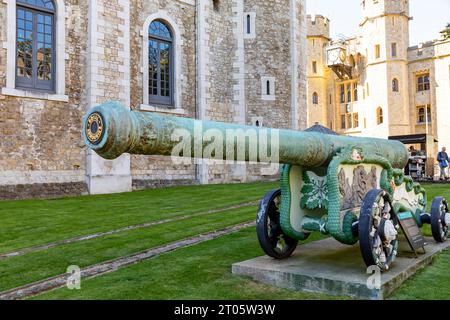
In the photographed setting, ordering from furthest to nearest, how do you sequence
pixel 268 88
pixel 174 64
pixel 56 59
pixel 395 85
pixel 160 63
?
1. pixel 395 85
2. pixel 268 88
3. pixel 174 64
4. pixel 160 63
5. pixel 56 59

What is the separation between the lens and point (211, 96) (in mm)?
18516

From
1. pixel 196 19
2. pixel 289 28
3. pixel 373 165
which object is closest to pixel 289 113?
pixel 289 28

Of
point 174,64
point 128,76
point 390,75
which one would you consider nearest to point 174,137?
point 128,76

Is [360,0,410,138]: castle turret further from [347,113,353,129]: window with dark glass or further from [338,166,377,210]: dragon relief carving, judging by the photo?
[338,166,377,210]: dragon relief carving

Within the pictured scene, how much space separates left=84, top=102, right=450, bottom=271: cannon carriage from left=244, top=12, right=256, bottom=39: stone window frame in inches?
611

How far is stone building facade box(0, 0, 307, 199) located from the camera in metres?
13.3

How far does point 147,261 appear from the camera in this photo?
5.05 m

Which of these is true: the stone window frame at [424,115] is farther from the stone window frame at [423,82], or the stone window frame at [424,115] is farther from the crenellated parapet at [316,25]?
the crenellated parapet at [316,25]

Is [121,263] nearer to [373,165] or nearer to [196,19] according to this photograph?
[373,165]

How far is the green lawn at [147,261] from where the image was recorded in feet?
12.7

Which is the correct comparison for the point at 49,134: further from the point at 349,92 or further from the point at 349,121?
the point at 349,92

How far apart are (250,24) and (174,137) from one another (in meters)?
17.9

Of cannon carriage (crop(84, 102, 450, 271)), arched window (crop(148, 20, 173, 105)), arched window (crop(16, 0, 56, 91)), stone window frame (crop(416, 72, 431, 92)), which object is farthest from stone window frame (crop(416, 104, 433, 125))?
cannon carriage (crop(84, 102, 450, 271))
